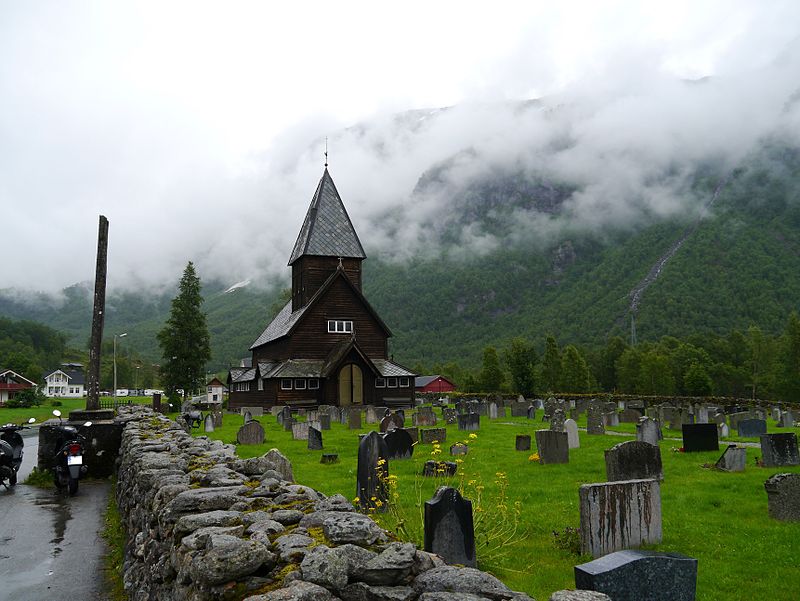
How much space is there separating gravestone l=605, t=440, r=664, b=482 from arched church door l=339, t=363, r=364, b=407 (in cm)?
3217

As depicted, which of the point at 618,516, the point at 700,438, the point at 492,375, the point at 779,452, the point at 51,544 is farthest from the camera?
the point at 492,375

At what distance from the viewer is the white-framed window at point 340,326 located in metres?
45.4

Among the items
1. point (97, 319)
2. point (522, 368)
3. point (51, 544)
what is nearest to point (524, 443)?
point (51, 544)

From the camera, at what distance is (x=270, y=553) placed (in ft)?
13.0

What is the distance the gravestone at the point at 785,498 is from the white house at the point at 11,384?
3922 inches

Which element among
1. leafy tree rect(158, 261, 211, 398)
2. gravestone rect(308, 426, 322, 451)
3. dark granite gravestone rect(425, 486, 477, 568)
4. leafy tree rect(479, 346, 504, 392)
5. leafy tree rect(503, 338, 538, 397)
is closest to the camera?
dark granite gravestone rect(425, 486, 477, 568)

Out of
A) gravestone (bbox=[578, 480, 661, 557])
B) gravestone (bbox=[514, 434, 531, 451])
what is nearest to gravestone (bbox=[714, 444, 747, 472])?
gravestone (bbox=[514, 434, 531, 451])

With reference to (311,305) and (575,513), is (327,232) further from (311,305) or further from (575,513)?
(575,513)

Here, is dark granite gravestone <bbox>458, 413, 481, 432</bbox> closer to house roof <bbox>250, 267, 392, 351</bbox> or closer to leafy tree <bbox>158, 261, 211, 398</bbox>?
house roof <bbox>250, 267, 392, 351</bbox>

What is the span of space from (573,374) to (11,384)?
81.1 meters

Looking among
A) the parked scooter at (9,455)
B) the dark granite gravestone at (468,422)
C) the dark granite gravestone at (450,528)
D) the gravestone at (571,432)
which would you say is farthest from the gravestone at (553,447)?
the parked scooter at (9,455)

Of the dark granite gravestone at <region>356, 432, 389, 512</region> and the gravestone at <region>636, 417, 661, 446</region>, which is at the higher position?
the dark granite gravestone at <region>356, 432, 389, 512</region>

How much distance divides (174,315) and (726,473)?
53.0 m

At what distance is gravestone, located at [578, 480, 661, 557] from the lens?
25.2ft
